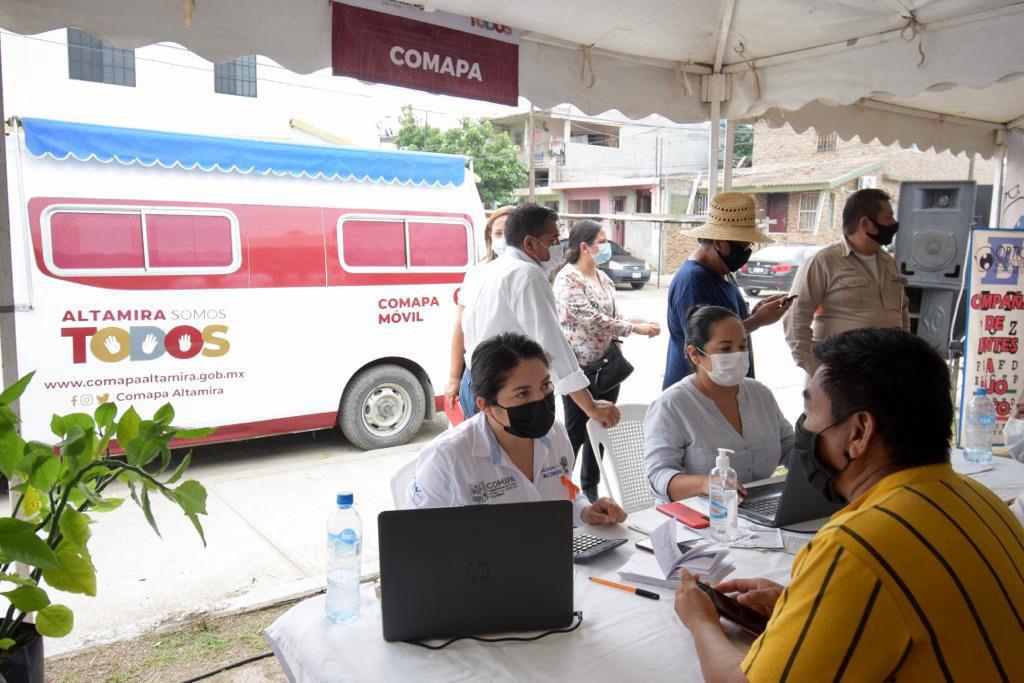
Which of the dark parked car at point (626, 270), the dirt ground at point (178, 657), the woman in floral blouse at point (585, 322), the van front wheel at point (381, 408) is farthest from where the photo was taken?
the dark parked car at point (626, 270)

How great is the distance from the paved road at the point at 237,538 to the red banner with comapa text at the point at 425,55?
2328 mm

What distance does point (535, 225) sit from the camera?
3332 mm

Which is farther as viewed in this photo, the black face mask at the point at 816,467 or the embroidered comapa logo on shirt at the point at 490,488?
the embroidered comapa logo on shirt at the point at 490,488

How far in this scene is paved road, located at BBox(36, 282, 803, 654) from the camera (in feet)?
10.8

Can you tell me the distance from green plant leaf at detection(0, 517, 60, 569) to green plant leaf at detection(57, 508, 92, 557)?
0.29 ft

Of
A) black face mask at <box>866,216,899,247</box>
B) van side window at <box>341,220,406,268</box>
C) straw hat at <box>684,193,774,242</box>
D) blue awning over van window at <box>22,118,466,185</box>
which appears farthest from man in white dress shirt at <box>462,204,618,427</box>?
blue awning over van window at <box>22,118,466,185</box>

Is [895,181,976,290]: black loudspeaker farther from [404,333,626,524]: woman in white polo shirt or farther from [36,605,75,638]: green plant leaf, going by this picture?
[36,605,75,638]: green plant leaf

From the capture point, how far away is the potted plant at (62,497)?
1113 millimetres

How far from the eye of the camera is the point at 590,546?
6.32ft

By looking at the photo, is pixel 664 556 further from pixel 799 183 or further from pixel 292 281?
pixel 799 183

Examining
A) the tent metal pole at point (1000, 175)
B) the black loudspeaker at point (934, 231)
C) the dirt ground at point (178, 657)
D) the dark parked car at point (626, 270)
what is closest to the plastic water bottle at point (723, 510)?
the dirt ground at point (178, 657)

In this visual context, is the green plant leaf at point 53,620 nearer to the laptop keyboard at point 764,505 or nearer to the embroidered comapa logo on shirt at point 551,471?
the embroidered comapa logo on shirt at point 551,471

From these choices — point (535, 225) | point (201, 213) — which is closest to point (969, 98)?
point (535, 225)

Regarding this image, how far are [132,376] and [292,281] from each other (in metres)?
1.22
